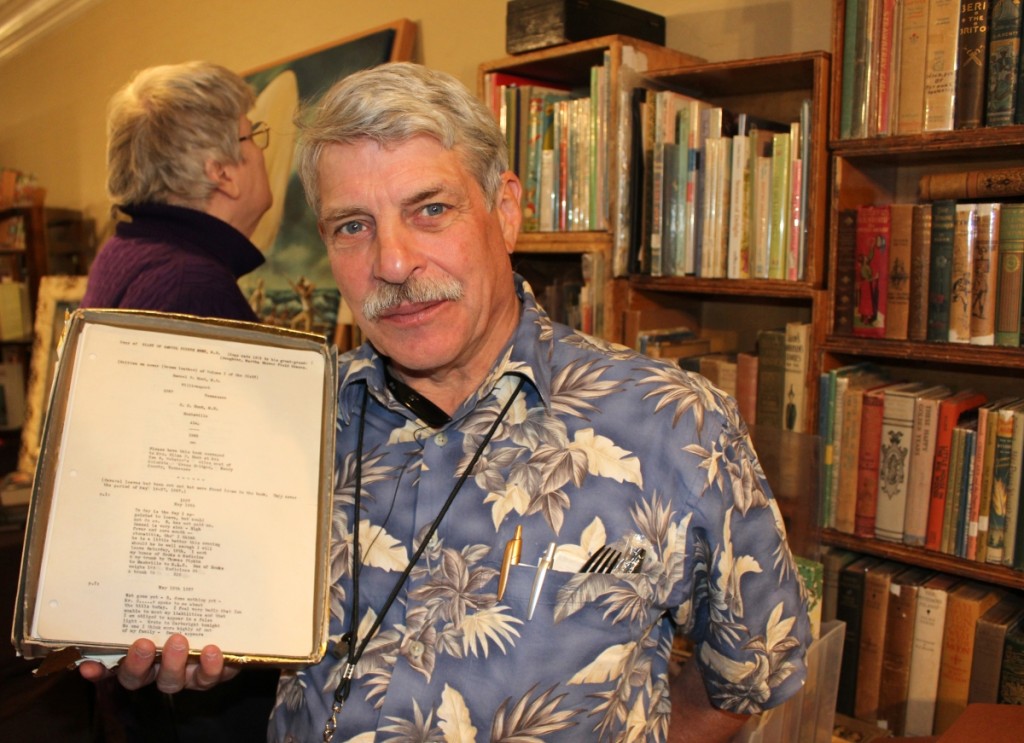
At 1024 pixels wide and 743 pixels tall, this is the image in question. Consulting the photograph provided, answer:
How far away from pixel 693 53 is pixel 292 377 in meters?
1.61

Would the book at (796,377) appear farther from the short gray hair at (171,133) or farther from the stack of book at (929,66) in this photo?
the short gray hair at (171,133)

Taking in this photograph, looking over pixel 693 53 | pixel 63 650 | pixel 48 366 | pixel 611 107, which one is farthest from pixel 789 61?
pixel 48 366

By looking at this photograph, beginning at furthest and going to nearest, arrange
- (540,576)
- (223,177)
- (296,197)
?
(296,197) → (223,177) → (540,576)

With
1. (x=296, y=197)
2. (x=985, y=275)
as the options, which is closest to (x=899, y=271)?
(x=985, y=275)

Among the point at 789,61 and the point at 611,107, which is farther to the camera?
the point at 611,107

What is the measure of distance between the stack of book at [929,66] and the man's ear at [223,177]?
4.33ft

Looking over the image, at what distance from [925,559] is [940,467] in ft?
0.60

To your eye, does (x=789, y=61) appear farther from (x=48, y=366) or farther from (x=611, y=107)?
(x=48, y=366)

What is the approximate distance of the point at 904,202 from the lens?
74.3 inches

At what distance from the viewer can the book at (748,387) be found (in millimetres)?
1871

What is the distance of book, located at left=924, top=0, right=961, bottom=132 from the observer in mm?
1509

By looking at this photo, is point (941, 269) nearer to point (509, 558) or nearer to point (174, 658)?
point (509, 558)

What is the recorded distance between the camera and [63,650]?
3.17 ft

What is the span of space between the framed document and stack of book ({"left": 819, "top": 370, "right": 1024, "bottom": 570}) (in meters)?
1.13
